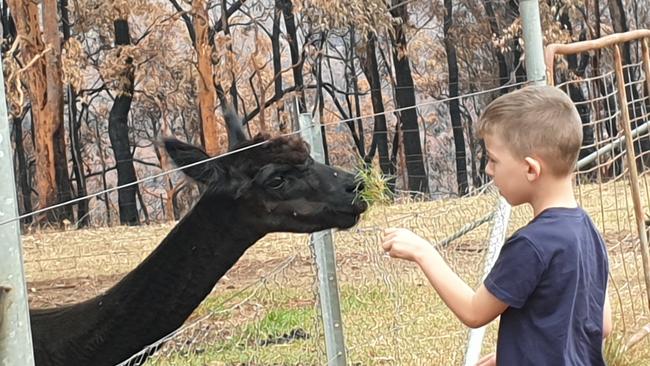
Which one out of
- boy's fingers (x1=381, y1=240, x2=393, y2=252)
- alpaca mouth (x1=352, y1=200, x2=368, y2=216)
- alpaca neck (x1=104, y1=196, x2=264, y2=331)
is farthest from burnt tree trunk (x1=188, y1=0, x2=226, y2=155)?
boy's fingers (x1=381, y1=240, x2=393, y2=252)

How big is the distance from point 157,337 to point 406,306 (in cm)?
127

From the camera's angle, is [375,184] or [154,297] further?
[154,297]

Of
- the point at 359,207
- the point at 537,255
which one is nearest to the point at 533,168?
the point at 537,255

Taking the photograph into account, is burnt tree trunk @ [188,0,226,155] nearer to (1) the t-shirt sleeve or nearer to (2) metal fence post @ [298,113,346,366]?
(2) metal fence post @ [298,113,346,366]

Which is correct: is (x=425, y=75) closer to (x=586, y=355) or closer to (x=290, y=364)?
(x=290, y=364)

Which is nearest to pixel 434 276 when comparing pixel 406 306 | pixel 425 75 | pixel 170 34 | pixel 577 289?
pixel 577 289

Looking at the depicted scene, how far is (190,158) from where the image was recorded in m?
4.53

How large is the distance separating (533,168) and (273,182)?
2.43m

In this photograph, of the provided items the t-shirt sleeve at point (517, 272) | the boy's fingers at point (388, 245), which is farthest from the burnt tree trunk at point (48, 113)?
the t-shirt sleeve at point (517, 272)

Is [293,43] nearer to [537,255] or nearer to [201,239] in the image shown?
[201,239]

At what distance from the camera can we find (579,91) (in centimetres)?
2106

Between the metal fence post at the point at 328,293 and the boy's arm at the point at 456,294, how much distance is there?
1.29 meters

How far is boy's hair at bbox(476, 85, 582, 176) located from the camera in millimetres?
2152

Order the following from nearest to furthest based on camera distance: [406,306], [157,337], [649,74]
→ [157,337], [406,306], [649,74]
